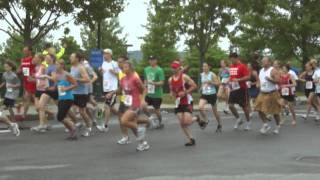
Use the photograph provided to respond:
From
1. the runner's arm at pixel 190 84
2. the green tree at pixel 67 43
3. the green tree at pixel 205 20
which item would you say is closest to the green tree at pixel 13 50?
the green tree at pixel 67 43

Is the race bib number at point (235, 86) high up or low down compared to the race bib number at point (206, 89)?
up

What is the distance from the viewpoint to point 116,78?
16.1 metres

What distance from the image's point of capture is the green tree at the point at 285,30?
133 feet

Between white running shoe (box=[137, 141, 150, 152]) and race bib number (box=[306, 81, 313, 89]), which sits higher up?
race bib number (box=[306, 81, 313, 89])

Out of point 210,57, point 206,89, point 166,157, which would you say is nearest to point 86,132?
point 206,89

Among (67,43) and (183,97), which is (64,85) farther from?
(67,43)

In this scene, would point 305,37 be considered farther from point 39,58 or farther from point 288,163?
point 288,163

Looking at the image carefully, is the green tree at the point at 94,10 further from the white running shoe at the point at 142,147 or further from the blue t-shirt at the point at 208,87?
the white running shoe at the point at 142,147

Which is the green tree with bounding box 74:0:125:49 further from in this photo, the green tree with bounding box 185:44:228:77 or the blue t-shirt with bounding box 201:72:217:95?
the green tree with bounding box 185:44:228:77

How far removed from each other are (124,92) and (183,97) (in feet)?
3.86

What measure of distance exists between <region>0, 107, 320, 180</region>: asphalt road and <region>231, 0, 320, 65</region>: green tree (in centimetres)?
2526

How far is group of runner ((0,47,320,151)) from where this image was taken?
503 inches

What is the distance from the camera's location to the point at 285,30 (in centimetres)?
4144

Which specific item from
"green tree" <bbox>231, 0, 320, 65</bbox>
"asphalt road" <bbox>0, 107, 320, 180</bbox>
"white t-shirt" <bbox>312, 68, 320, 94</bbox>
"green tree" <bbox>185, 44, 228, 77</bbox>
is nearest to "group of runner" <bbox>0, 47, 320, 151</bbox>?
"asphalt road" <bbox>0, 107, 320, 180</bbox>
